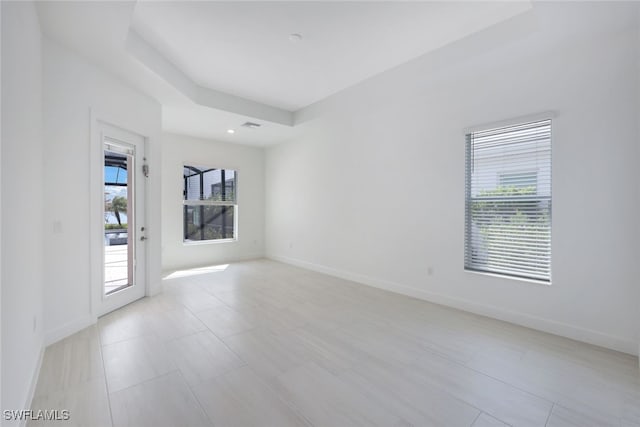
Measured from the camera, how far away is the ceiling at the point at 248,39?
2568 mm

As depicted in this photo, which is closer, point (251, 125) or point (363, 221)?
point (363, 221)

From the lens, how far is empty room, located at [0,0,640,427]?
1912mm

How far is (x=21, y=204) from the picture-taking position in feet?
6.16

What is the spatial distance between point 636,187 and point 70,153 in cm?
523

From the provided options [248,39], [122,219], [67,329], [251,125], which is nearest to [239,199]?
[251,125]

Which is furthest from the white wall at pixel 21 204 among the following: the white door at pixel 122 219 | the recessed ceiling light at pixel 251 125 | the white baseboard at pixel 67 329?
the recessed ceiling light at pixel 251 125

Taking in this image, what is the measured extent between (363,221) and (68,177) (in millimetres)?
3827

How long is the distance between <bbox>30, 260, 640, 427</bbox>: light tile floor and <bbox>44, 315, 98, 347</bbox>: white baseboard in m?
0.07

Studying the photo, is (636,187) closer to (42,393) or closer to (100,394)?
(100,394)

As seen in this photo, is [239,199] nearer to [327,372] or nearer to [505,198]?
[327,372]

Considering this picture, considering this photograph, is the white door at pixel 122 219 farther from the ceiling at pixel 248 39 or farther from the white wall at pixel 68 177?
the ceiling at pixel 248 39

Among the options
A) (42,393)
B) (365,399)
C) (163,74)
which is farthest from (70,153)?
(365,399)

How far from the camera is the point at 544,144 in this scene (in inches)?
120

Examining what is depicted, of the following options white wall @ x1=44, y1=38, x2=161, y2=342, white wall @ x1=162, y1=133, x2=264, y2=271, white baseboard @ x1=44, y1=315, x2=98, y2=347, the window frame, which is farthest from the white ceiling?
white baseboard @ x1=44, y1=315, x2=98, y2=347
